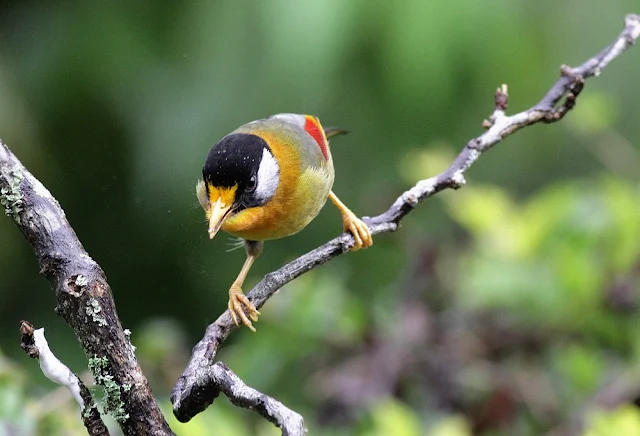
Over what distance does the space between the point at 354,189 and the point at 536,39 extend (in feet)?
3.46

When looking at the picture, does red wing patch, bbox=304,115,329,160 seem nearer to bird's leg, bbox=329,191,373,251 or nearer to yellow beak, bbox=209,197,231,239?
bird's leg, bbox=329,191,373,251

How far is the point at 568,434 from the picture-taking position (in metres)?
2.08

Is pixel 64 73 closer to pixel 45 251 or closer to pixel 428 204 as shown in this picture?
pixel 428 204

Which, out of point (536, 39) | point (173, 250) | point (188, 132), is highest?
point (536, 39)

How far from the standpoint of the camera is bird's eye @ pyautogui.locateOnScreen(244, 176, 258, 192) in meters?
1.39

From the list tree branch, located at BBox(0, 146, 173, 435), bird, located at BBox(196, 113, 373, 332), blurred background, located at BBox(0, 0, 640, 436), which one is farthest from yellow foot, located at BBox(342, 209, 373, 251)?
tree branch, located at BBox(0, 146, 173, 435)

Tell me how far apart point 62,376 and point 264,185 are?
2.18 feet

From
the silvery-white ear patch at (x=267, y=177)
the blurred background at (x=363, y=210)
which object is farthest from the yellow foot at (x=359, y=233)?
the blurred background at (x=363, y=210)

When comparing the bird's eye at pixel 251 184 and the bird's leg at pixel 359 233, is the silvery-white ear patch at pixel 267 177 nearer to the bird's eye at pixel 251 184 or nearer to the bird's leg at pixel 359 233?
the bird's eye at pixel 251 184

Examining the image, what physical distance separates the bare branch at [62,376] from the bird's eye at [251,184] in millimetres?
584

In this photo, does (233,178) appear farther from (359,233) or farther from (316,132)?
(316,132)

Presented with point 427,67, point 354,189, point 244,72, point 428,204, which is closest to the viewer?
point 427,67

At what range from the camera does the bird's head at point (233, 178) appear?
1308mm

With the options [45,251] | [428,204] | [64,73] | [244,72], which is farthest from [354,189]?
[45,251]
